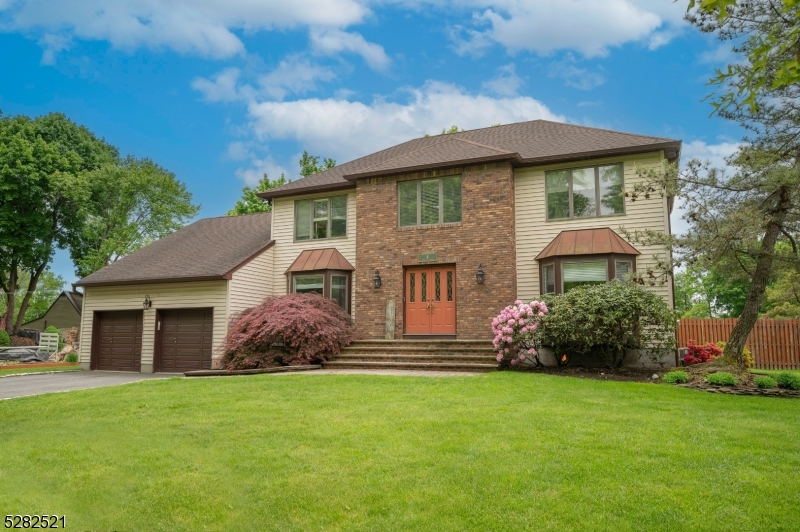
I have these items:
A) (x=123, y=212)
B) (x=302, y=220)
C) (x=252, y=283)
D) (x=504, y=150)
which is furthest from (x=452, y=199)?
(x=123, y=212)

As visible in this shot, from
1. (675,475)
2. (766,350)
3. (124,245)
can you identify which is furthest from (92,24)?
(766,350)

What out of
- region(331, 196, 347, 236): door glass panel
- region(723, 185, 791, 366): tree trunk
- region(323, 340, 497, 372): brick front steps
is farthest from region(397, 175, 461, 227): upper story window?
region(723, 185, 791, 366): tree trunk

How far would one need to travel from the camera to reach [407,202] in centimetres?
1694

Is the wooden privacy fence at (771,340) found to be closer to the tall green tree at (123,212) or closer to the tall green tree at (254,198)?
the tall green tree at (254,198)

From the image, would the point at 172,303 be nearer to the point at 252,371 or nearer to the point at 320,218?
the point at 320,218

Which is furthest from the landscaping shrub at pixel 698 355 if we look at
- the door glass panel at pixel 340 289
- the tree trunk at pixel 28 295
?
the tree trunk at pixel 28 295

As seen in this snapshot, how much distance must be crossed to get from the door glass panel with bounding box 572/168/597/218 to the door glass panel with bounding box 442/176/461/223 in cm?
317

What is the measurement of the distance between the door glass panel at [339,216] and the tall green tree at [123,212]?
2127 cm

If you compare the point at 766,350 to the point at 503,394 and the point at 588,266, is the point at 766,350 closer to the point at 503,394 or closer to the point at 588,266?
the point at 588,266

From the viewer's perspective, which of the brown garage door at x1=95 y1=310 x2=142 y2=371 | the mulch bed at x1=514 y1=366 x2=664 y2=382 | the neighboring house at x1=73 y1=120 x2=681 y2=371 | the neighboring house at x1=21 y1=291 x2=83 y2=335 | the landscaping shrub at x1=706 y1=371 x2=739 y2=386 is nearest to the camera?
the landscaping shrub at x1=706 y1=371 x2=739 y2=386

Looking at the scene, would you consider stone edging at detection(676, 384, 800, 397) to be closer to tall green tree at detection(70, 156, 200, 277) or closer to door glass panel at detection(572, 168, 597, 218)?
door glass panel at detection(572, 168, 597, 218)

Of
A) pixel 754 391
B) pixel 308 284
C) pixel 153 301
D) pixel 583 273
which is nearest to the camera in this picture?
pixel 754 391

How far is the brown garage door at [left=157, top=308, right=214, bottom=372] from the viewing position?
1762 cm

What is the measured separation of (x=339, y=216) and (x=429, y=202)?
3406mm
